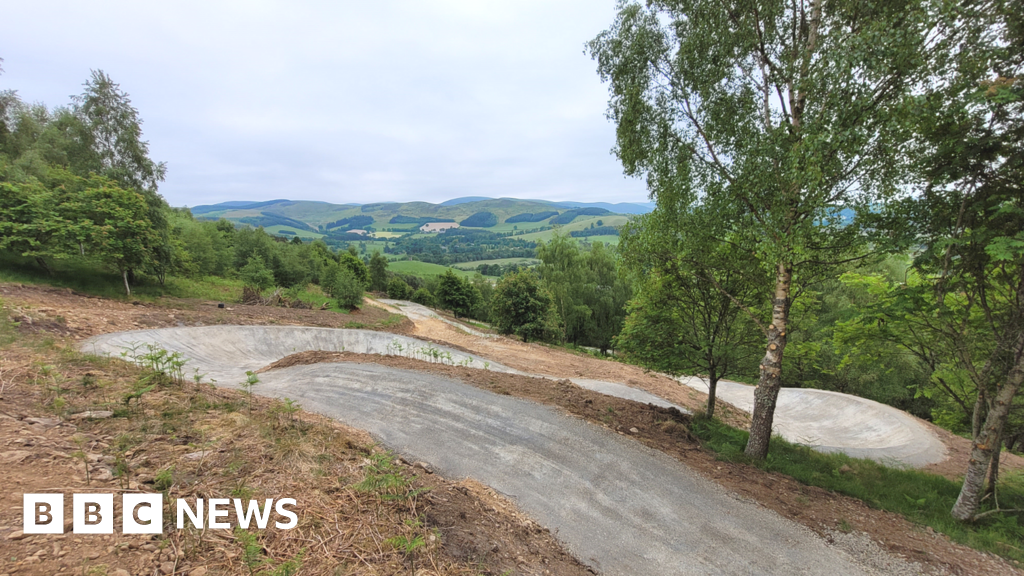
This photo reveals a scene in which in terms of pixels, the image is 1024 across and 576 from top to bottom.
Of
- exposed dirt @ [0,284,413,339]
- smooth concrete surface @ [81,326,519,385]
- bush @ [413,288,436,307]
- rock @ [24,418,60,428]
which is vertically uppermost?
rock @ [24,418,60,428]

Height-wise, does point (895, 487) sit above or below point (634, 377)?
above

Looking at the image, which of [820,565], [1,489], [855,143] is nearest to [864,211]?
[855,143]

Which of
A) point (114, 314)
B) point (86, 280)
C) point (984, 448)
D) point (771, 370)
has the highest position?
point (771, 370)

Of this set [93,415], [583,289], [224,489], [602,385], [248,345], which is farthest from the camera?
[583,289]

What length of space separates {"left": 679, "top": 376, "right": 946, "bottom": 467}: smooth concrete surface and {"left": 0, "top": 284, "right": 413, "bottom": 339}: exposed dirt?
839 inches

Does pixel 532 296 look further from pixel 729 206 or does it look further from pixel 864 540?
pixel 864 540

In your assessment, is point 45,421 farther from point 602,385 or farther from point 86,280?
point 86,280

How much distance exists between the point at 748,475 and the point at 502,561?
17.6 feet

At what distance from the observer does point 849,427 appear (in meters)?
15.2

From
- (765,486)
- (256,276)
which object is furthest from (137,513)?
(256,276)

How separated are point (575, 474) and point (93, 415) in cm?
711

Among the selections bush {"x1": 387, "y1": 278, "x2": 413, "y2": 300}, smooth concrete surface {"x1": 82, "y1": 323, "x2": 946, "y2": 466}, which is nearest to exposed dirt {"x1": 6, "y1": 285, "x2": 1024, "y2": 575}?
smooth concrete surface {"x1": 82, "y1": 323, "x2": 946, "y2": 466}

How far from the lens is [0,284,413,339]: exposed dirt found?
1126 cm

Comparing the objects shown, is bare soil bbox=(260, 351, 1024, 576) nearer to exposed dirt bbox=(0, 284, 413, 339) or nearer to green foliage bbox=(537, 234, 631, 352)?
exposed dirt bbox=(0, 284, 413, 339)
